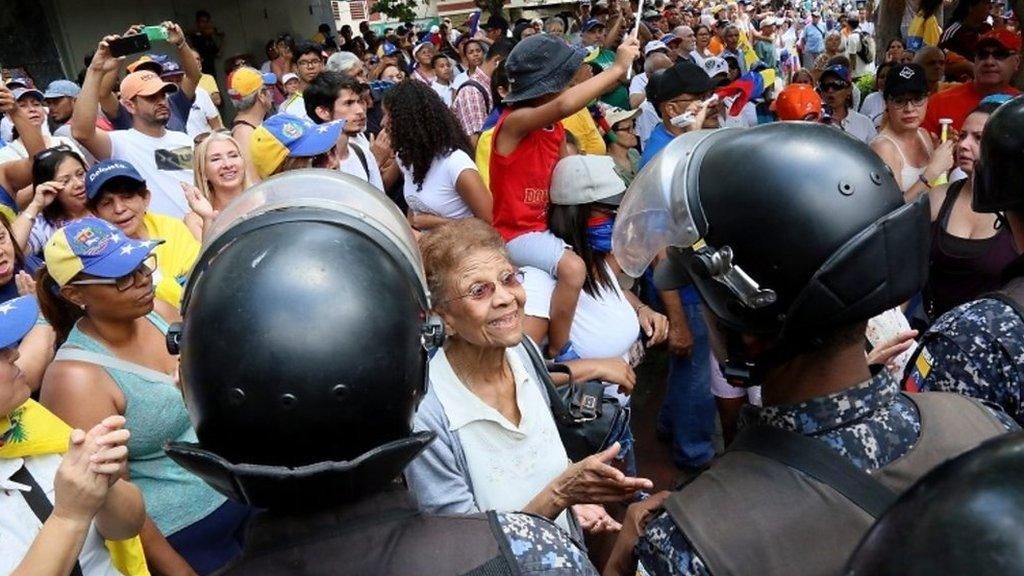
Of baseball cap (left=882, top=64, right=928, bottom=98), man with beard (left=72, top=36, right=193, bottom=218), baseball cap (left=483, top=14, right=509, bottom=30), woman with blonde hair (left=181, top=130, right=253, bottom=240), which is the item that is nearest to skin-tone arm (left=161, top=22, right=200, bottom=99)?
man with beard (left=72, top=36, right=193, bottom=218)

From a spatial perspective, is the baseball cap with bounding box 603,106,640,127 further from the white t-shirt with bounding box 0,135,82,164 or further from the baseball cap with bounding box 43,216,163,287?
the baseball cap with bounding box 43,216,163,287

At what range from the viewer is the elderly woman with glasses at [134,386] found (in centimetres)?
239

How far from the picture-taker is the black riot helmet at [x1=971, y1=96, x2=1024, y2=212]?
2037 mm

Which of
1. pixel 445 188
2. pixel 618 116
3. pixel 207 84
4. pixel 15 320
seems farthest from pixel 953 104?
pixel 207 84

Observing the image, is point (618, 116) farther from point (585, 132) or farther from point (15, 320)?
point (15, 320)

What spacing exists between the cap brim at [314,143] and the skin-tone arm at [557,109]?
82 centimetres

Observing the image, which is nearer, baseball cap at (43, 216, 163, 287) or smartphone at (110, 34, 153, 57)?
baseball cap at (43, 216, 163, 287)

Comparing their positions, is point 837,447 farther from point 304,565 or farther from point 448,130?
point 448,130

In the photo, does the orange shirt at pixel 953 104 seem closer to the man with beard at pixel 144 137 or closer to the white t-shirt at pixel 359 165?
the white t-shirt at pixel 359 165

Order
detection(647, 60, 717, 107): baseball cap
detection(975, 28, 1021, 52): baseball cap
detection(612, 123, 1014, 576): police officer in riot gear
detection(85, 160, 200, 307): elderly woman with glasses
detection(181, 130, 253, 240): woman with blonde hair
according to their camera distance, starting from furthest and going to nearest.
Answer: detection(975, 28, 1021, 52): baseball cap < detection(647, 60, 717, 107): baseball cap < detection(181, 130, 253, 240): woman with blonde hair < detection(85, 160, 200, 307): elderly woman with glasses < detection(612, 123, 1014, 576): police officer in riot gear

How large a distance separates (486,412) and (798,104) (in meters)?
4.41

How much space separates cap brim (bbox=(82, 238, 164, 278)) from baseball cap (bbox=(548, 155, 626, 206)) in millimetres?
1625

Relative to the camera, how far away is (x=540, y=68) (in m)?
3.73

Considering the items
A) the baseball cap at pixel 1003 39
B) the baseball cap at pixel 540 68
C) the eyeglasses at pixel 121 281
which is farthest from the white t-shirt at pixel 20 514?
the baseball cap at pixel 1003 39
